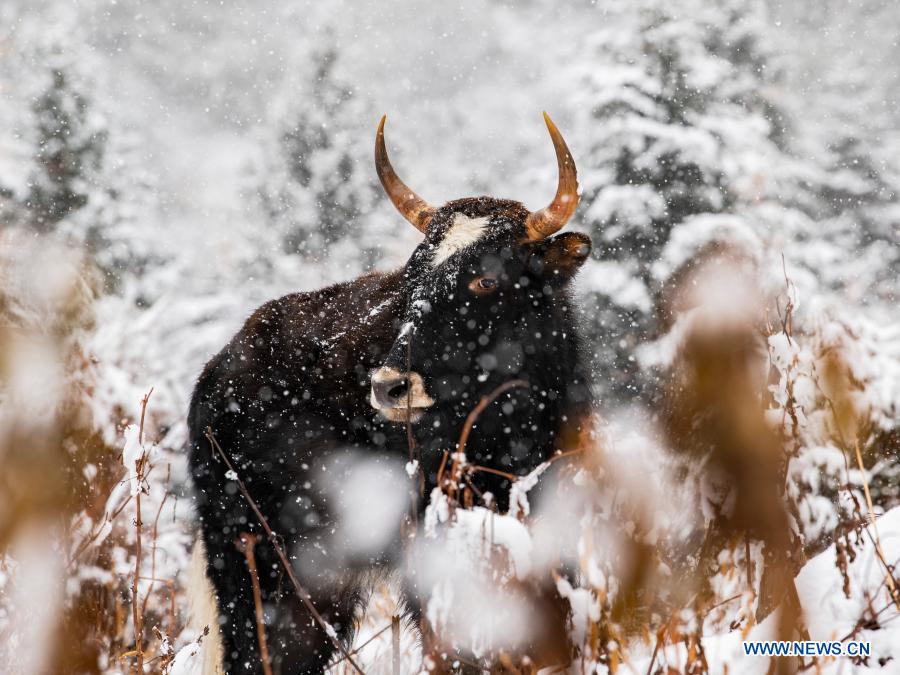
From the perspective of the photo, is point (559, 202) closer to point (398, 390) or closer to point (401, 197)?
point (401, 197)

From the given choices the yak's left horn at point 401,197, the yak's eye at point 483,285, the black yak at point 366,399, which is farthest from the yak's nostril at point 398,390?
the yak's left horn at point 401,197

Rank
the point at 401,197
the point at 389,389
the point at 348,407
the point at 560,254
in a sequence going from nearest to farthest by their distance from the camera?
the point at 389,389
the point at 348,407
the point at 560,254
the point at 401,197

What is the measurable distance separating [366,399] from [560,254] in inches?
68.7

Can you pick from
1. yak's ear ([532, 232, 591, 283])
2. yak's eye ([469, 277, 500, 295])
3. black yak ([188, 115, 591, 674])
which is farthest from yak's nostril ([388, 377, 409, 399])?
yak's ear ([532, 232, 591, 283])

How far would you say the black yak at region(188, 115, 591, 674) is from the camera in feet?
13.4

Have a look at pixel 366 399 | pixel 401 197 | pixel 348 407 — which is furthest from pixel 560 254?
pixel 348 407

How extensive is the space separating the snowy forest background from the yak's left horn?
155 cm

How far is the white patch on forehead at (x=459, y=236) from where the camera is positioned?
4441 millimetres

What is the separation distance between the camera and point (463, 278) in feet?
A: 14.3

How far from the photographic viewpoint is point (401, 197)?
17.4 feet

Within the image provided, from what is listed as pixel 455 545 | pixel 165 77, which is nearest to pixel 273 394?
pixel 455 545

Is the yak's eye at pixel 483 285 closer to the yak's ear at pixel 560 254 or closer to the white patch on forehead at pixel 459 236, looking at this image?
the white patch on forehead at pixel 459 236

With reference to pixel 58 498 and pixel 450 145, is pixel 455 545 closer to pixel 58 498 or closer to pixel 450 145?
pixel 58 498

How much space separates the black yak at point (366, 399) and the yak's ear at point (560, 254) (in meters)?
0.01
